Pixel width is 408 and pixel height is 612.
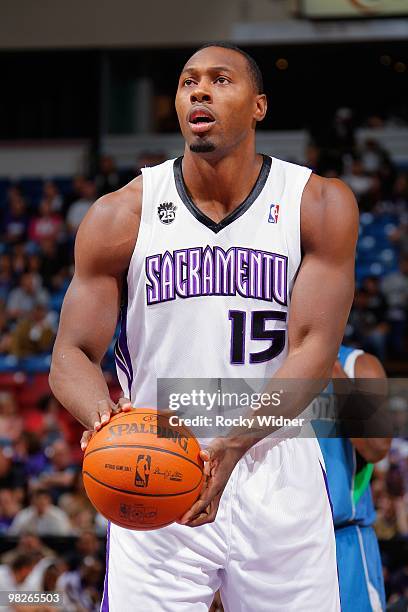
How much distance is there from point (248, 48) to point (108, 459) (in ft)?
39.9

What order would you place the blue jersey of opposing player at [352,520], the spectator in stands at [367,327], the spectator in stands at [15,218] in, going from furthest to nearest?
the spectator in stands at [15,218] → the spectator in stands at [367,327] → the blue jersey of opposing player at [352,520]

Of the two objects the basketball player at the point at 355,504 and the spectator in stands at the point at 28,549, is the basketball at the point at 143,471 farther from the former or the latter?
the spectator in stands at the point at 28,549

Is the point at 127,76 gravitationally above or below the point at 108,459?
above

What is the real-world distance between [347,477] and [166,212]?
5.39 ft

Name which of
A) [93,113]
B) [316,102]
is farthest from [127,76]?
[316,102]

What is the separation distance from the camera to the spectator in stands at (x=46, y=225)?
1360cm

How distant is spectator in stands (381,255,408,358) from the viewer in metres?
11.6

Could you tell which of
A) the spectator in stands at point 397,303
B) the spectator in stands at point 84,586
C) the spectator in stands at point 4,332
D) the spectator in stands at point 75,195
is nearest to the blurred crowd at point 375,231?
the spectator in stands at point 397,303

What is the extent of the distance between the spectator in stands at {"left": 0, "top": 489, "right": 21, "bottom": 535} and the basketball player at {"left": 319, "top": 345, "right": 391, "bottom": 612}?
3.97 meters

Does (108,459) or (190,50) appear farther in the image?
(190,50)

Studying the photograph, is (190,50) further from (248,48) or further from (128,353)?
(128,353)

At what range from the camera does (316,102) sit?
15383 mm

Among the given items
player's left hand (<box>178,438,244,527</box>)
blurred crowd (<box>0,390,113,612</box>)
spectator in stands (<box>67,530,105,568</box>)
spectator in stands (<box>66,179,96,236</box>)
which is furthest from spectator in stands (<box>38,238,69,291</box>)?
player's left hand (<box>178,438,244,527</box>)

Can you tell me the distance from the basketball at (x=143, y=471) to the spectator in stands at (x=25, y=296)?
938 cm
